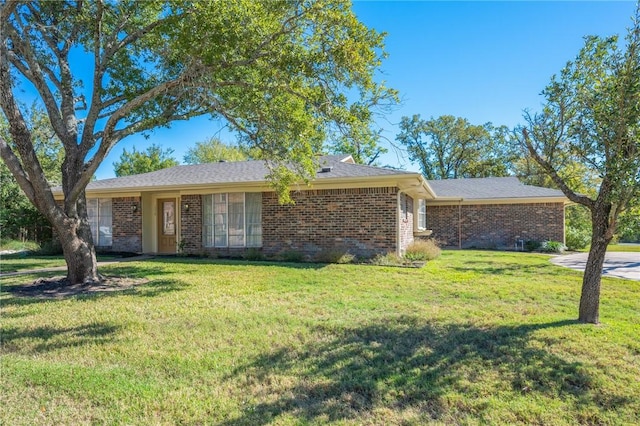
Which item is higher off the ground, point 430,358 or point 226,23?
point 226,23

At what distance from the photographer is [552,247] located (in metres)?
17.0

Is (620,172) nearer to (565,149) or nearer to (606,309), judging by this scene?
(565,149)

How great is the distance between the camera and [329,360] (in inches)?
158

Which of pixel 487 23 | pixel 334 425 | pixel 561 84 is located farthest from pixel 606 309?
pixel 487 23

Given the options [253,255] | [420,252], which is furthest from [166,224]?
[420,252]

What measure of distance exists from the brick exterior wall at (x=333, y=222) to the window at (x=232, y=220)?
0.35m

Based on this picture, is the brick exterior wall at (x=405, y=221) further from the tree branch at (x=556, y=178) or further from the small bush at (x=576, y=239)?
the small bush at (x=576, y=239)

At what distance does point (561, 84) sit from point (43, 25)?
994 cm

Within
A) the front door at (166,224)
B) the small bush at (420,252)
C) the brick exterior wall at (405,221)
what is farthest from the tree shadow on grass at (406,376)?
the front door at (166,224)

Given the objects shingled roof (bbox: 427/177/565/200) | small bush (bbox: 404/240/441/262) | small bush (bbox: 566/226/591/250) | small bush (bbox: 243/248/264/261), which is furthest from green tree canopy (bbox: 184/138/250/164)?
small bush (bbox: 566/226/591/250)

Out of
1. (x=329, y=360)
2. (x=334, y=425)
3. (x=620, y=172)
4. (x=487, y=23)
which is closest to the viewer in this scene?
(x=334, y=425)

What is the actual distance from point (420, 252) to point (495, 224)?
27.6ft

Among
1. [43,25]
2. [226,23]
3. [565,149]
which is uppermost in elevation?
[43,25]

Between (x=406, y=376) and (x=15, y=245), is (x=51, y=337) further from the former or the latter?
(x=15, y=245)
